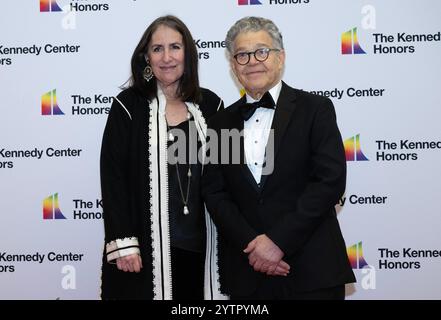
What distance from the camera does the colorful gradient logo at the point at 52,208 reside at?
139 inches

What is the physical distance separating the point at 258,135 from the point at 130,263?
86 centimetres

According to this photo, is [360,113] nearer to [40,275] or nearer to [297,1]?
[297,1]

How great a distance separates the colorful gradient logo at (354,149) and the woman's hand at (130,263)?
5.32 feet

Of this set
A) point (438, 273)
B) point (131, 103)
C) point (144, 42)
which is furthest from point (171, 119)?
point (438, 273)

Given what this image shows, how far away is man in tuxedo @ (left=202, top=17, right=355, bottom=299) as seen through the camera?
2170mm

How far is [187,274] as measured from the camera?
2566 millimetres

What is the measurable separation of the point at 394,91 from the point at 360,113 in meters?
0.26

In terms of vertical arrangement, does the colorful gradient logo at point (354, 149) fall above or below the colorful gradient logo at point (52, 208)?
above

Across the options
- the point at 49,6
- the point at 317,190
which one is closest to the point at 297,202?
the point at 317,190

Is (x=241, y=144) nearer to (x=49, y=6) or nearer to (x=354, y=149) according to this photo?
(x=354, y=149)

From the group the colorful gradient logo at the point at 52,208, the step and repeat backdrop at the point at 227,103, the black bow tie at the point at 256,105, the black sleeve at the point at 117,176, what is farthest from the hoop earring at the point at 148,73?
the colorful gradient logo at the point at 52,208

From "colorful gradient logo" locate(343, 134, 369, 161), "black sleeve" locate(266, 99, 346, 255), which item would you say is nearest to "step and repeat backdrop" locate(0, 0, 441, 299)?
"colorful gradient logo" locate(343, 134, 369, 161)

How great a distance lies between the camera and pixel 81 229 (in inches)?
140

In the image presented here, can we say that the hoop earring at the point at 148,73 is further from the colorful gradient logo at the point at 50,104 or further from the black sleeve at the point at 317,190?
the colorful gradient logo at the point at 50,104
